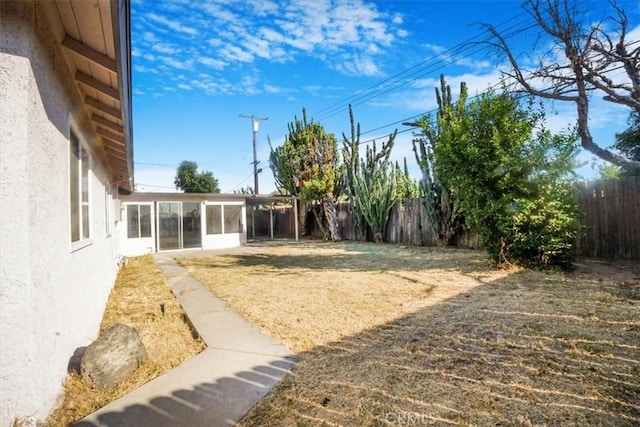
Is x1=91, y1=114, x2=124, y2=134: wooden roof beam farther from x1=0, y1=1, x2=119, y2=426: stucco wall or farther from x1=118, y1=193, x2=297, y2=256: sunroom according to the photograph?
x1=118, y1=193, x2=297, y2=256: sunroom

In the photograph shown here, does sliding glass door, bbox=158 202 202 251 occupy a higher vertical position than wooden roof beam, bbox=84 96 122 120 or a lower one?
lower

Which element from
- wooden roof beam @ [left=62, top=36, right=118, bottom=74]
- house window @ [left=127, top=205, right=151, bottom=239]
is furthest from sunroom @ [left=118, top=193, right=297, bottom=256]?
wooden roof beam @ [left=62, top=36, right=118, bottom=74]

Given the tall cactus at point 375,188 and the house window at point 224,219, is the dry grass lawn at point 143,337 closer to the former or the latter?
the house window at point 224,219

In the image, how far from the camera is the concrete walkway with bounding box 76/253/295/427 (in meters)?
2.20

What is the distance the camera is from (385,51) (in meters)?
12.6

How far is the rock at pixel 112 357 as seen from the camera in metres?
2.62

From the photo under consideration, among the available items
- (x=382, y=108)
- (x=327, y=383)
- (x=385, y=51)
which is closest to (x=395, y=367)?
(x=327, y=383)

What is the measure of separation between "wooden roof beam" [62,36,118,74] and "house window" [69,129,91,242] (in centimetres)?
89

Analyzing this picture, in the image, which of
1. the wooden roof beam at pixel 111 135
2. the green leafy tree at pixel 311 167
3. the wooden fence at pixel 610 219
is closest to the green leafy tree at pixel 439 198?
the wooden fence at pixel 610 219

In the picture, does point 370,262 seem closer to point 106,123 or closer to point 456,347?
point 456,347

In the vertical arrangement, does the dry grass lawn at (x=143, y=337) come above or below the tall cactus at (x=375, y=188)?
below

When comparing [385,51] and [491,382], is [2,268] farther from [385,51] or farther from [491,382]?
[385,51]

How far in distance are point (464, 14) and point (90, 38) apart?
9.18m

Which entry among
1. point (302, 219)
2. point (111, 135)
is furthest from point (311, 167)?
point (111, 135)
